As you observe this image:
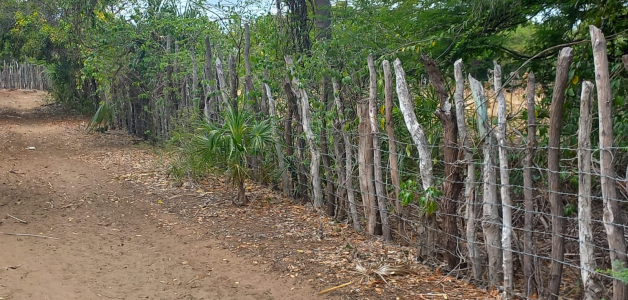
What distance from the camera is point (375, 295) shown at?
14.4 ft

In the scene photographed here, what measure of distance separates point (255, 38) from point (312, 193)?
3.17 meters

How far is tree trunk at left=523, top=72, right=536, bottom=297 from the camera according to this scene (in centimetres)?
400

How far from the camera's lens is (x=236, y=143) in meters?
6.86

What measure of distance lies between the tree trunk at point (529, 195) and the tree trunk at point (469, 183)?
1.49 ft

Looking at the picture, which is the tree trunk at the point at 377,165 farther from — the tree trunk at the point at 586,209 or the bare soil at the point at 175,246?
the tree trunk at the point at 586,209

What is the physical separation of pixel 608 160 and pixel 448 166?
1.44 m

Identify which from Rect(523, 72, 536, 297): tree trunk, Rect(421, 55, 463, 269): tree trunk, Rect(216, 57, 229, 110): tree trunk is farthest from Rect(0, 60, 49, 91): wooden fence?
Rect(523, 72, 536, 297): tree trunk

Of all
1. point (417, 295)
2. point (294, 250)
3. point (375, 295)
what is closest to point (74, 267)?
point (294, 250)

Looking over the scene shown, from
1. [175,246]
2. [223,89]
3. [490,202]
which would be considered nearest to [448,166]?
[490,202]

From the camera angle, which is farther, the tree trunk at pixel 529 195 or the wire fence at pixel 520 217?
the tree trunk at pixel 529 195

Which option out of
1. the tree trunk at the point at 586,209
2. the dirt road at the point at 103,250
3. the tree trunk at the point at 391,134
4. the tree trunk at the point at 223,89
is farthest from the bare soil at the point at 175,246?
the tree trunk at the point at 223,89

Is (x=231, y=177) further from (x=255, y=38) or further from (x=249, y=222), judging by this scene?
(x=255, y=38)

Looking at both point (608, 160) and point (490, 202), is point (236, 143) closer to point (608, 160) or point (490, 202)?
point (490, 202)

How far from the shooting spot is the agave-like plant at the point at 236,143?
6.86m
